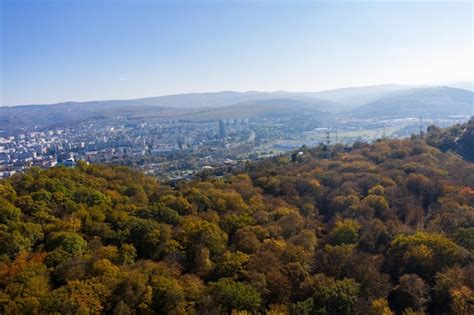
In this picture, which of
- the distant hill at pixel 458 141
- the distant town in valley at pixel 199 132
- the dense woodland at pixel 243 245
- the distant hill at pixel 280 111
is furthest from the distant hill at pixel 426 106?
the dense woodland at pixel 243 245

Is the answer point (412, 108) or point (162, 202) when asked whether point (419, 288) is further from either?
point (412, 108)

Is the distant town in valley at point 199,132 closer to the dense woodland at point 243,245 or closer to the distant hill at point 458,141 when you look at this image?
the distant hill at point 458,141

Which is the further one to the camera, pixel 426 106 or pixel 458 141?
pixel 426 106

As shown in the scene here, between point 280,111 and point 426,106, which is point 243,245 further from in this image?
point 280,111

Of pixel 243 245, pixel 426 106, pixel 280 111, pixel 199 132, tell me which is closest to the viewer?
pixel 243 245

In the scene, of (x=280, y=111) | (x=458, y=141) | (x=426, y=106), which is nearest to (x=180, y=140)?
(x=280, y=111)

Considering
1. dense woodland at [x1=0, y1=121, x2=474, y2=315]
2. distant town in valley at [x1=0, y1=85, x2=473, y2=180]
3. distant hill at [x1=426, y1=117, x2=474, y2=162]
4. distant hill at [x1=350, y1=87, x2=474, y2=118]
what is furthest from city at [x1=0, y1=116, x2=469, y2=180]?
dense woodland at [x1=0, y1=121, x2=474, y2=315]

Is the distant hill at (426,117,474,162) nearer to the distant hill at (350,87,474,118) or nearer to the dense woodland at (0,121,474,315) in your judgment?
the dense woodland at (0,121,474,315)
